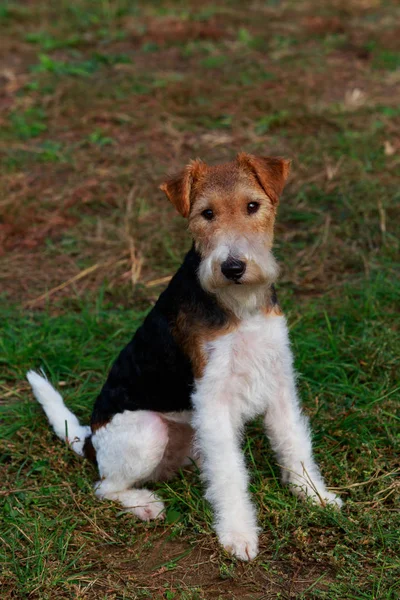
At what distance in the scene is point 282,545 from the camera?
365 cm

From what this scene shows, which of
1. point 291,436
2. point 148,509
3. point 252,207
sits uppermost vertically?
point 252,207

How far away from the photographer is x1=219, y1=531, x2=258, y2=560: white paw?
3.60 meters

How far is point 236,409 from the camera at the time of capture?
12.6 feet

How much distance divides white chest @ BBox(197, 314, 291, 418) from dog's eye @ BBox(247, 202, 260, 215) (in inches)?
21.1

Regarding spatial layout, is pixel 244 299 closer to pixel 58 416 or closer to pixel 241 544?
pixel 241 544

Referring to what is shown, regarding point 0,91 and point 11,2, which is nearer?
point 0,91

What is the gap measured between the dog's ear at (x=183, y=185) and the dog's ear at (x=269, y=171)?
230 mm

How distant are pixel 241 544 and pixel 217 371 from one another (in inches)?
33.8

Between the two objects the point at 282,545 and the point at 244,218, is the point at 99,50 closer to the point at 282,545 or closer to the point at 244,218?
the point at 244,218

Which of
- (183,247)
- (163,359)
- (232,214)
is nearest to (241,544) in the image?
(163,359)

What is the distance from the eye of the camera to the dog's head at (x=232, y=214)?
341 centimetres

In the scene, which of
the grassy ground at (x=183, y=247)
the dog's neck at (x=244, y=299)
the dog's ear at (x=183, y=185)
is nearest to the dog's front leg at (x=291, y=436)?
the grassy ground at (x=183, y=247)

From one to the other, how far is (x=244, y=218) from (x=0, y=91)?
7102 mm

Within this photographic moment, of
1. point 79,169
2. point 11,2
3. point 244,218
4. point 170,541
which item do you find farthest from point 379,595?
point 11,2
